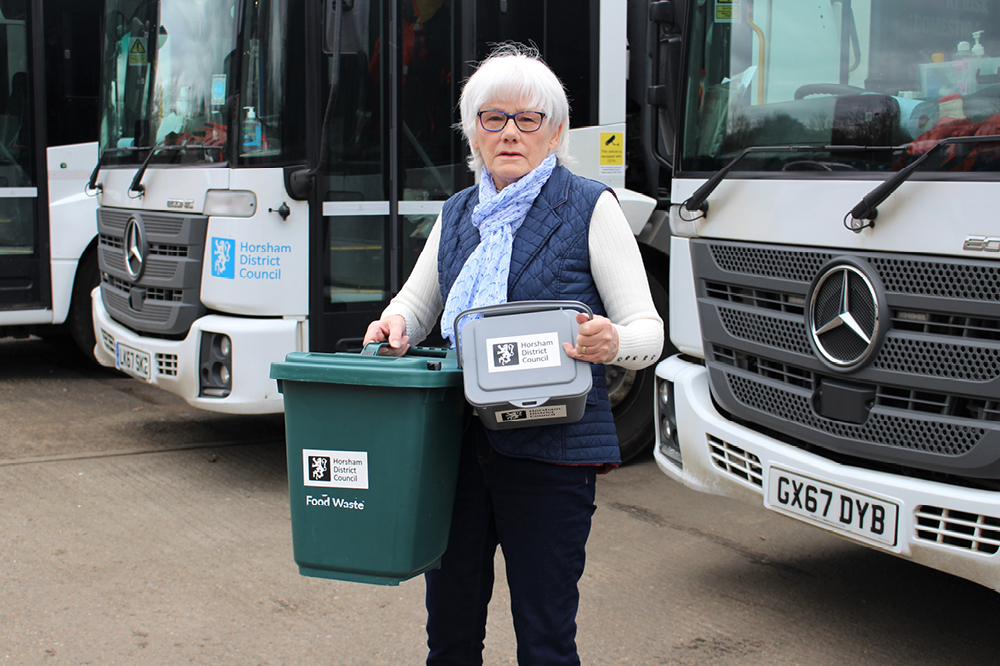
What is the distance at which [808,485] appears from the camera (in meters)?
3.36

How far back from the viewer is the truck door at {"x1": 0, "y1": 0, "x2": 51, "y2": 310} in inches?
300

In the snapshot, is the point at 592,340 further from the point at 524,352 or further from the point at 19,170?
the point at 19,170

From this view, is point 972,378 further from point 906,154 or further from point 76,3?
point 76,3

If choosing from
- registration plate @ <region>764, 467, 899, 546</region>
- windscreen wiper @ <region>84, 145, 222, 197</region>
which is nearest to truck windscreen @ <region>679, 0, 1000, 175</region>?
registration plate @ <region>764, 467, 899, 546</region>

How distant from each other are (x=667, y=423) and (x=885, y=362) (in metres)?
1.25

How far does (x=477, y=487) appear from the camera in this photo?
98.0 inches

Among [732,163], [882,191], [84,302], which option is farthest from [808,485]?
[84,302]

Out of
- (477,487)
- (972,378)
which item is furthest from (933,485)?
(477,487)

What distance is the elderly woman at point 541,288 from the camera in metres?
2.33

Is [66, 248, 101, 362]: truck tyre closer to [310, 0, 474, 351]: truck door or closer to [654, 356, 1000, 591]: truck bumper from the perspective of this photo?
[310, 0, 474, 351]: truck door

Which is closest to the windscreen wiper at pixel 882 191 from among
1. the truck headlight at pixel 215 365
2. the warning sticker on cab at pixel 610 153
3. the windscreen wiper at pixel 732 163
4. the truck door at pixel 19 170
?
the windscreen wiper at pixel 732 163

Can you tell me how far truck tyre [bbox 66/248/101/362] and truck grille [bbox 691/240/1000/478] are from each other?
564cm

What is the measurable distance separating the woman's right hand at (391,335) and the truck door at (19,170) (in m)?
6.11

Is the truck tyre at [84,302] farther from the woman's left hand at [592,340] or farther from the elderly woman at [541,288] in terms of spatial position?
the woman's left hand at [592,340]
